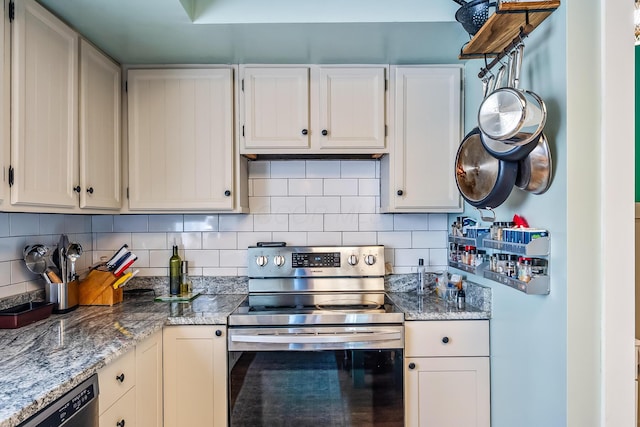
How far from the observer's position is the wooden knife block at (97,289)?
2.08 meters

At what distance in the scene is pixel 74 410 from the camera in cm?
117

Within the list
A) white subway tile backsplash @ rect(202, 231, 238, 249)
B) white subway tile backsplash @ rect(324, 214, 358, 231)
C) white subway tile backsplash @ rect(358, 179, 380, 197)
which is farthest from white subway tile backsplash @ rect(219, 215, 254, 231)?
white subway tile backsplash @ rect(358, 179, 380, 197)

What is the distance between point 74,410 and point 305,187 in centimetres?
162

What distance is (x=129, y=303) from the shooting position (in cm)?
219

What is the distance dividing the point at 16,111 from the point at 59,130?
25 cm

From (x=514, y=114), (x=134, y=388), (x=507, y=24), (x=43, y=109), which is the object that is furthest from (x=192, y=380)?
(x=507, y=24)

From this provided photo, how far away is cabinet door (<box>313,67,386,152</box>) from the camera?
2.20 metres

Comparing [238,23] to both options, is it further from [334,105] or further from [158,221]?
[158,221]

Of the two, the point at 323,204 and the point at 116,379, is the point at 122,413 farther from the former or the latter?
the point at 323,204

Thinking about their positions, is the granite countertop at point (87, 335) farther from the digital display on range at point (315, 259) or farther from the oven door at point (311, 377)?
the digital display on range at point (315, 259)

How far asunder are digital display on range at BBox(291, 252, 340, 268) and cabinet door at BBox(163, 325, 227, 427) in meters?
0.66

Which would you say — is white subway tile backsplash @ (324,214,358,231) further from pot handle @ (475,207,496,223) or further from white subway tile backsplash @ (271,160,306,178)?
pot handle @ (475,207,496,223)

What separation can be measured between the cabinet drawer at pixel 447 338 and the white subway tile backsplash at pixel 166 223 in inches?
56.1

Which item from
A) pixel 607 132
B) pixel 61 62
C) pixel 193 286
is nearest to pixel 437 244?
pixel 607 132
